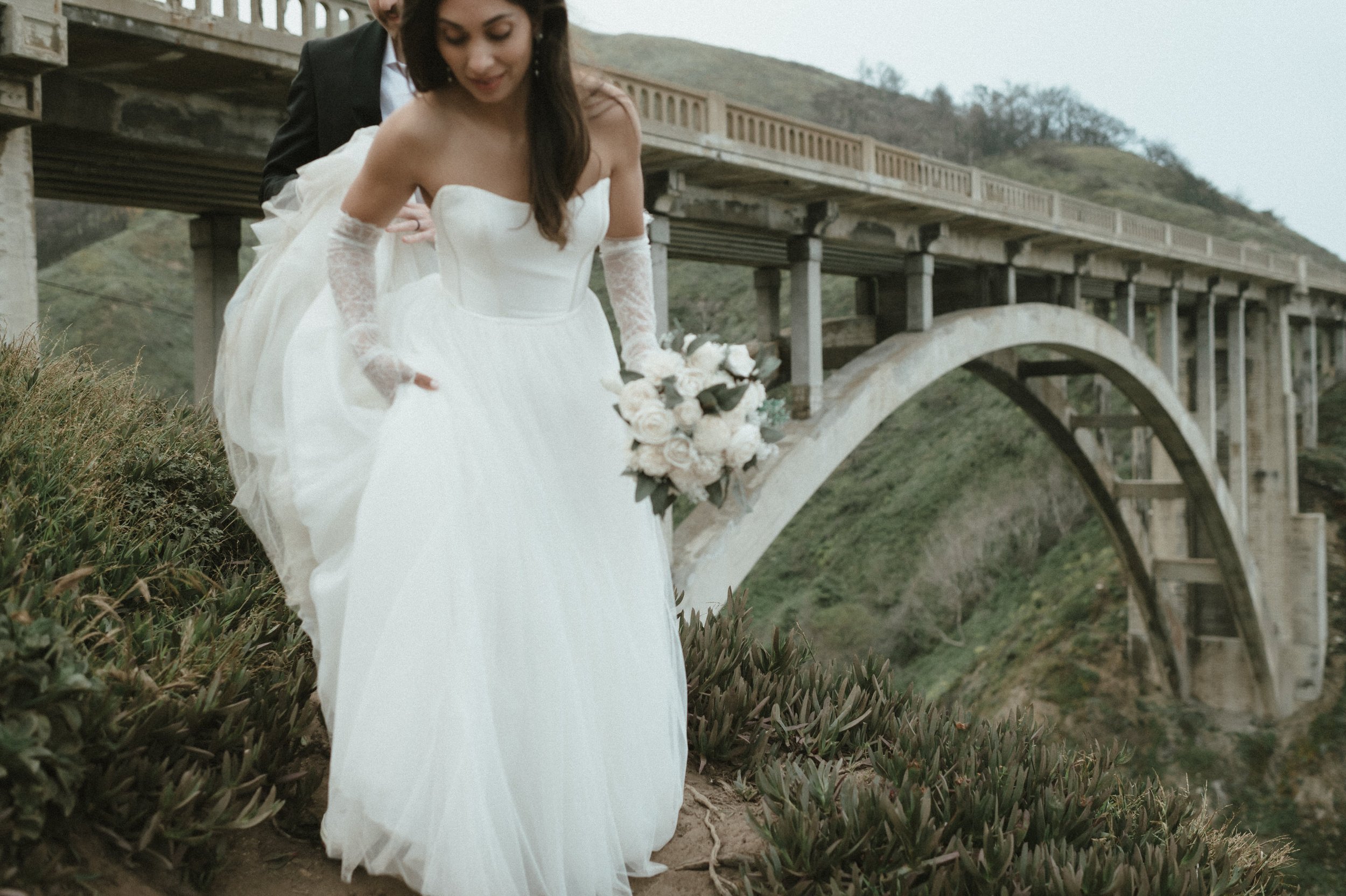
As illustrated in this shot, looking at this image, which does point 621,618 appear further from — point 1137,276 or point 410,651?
point 1137,276

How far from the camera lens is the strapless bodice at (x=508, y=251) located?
86.7 inches

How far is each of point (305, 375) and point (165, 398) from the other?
241cm

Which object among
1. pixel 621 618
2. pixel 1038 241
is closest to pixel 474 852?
pixel 621 618

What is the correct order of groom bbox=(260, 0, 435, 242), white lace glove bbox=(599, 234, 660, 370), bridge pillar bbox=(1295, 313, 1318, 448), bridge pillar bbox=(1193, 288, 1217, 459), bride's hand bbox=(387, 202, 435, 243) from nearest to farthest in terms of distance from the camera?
white lace glove bbox=(599, 234, 660, 370), bride's hand bbox=(387, 202, 435, 243), groom bbox=(260, 0, 435, 242), bridge pillar bbox=(1193, 288, 1217, 459), bridge pillar bbox=(1295, 313, 1318, 448)

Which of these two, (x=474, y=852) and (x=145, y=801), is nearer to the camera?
(x=474, y=852)

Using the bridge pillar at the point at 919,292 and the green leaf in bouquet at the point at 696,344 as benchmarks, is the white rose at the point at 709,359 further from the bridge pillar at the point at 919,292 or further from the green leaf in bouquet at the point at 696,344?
the bridge pillar at the point at 919,292

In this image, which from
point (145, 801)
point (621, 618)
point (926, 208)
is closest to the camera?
point (145, 801)

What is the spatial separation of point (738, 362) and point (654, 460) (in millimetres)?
277

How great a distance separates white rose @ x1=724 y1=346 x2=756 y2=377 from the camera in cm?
214

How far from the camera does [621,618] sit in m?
2.38

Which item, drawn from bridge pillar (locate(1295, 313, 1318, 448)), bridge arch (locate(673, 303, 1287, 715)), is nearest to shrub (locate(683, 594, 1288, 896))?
bridge arch (locate(673, 303, 1287, 715))

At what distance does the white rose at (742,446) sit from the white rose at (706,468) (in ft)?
0.09

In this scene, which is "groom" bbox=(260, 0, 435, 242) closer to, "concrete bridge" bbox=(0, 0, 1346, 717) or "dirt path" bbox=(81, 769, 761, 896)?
"dirt path" bbox=(81, 769, 761, 896)

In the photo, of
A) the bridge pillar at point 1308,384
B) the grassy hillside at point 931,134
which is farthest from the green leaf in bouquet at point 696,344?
the grassy hillside at point 931,134
